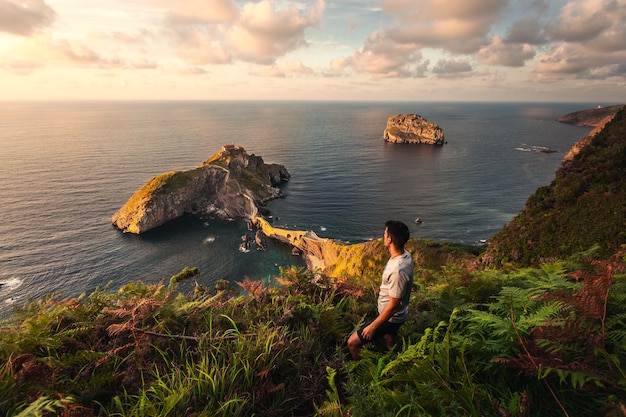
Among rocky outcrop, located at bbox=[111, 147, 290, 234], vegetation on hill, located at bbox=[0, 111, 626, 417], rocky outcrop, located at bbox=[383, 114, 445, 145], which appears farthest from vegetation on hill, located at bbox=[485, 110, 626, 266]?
rocky outcrop, located at bbox=[383, 114, 445, 145]

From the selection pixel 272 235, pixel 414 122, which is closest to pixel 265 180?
pixel 272 235

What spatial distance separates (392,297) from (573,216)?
136ft

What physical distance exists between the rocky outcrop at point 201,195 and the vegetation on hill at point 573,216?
202ft

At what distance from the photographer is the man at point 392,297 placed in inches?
197

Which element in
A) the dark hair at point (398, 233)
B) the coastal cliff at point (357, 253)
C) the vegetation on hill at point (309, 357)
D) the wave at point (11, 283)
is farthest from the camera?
the wave at point (11, 283)

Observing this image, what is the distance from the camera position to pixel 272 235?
73312 mm

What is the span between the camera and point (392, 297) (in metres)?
5.06

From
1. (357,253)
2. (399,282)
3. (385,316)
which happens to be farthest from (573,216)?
(385,316)

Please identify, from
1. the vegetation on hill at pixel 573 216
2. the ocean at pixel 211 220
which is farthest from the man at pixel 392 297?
the vegetation on hill at pixel 573 216

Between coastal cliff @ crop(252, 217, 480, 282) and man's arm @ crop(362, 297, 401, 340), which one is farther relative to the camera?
coastal cliff @ crop(252, 217, 480, 282)

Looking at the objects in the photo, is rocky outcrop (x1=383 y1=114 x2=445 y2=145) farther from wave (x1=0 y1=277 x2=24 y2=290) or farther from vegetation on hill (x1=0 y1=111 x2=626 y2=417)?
vegetation on hill (x1=0 y1=111 x2=626 y2=417)

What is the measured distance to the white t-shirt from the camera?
505cm

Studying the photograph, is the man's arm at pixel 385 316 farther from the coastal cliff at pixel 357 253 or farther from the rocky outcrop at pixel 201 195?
the rocky outcrop at pixel 201 195

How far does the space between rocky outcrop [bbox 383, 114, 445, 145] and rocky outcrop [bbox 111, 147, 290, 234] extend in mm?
122838
